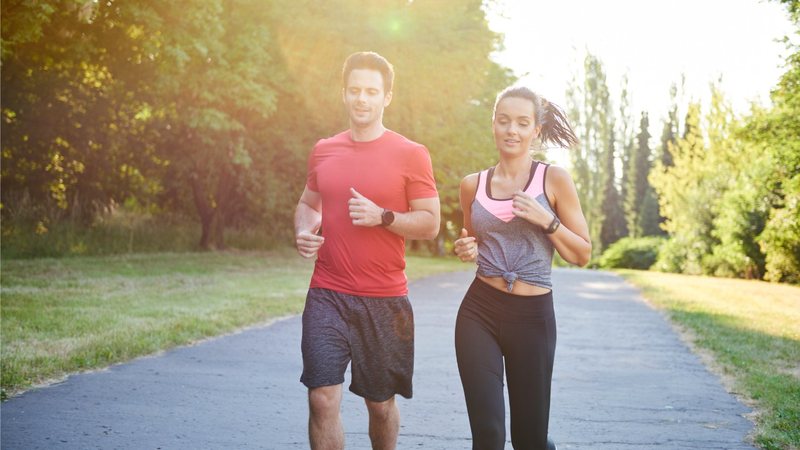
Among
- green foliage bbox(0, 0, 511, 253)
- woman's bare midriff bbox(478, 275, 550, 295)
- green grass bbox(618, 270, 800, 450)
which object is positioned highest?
green foliage bbox(0, 0, 511, 253)

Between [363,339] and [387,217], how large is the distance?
2.08ft

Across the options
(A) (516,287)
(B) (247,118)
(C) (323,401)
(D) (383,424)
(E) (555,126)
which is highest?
(B) (247,118)

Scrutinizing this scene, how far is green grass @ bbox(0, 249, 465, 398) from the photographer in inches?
338

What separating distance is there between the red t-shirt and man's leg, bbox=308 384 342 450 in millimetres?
502

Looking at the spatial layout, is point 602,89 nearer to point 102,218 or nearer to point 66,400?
point 102,218

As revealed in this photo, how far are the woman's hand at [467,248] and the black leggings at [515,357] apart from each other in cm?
19

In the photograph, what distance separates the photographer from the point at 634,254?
5084 cm

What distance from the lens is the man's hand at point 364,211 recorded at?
13.9 ft

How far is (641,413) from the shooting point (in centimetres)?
713

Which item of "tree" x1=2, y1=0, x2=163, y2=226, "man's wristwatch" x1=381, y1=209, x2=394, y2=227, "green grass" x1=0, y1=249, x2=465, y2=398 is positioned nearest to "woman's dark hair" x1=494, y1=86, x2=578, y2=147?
"man's wristwatch" x1=381, y1=209, x2=394, y2=227

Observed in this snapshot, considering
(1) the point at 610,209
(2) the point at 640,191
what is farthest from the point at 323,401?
(2) the point at 640,191

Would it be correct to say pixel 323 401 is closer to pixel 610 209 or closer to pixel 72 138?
pixel 72 138

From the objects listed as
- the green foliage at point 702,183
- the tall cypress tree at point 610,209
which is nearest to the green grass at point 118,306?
the green foliage at point 702,183

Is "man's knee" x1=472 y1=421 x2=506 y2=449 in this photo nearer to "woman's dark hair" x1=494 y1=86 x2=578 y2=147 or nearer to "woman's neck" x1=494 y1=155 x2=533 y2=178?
"woman's neck" x1=494 y1=155 x2=533 y2=178
